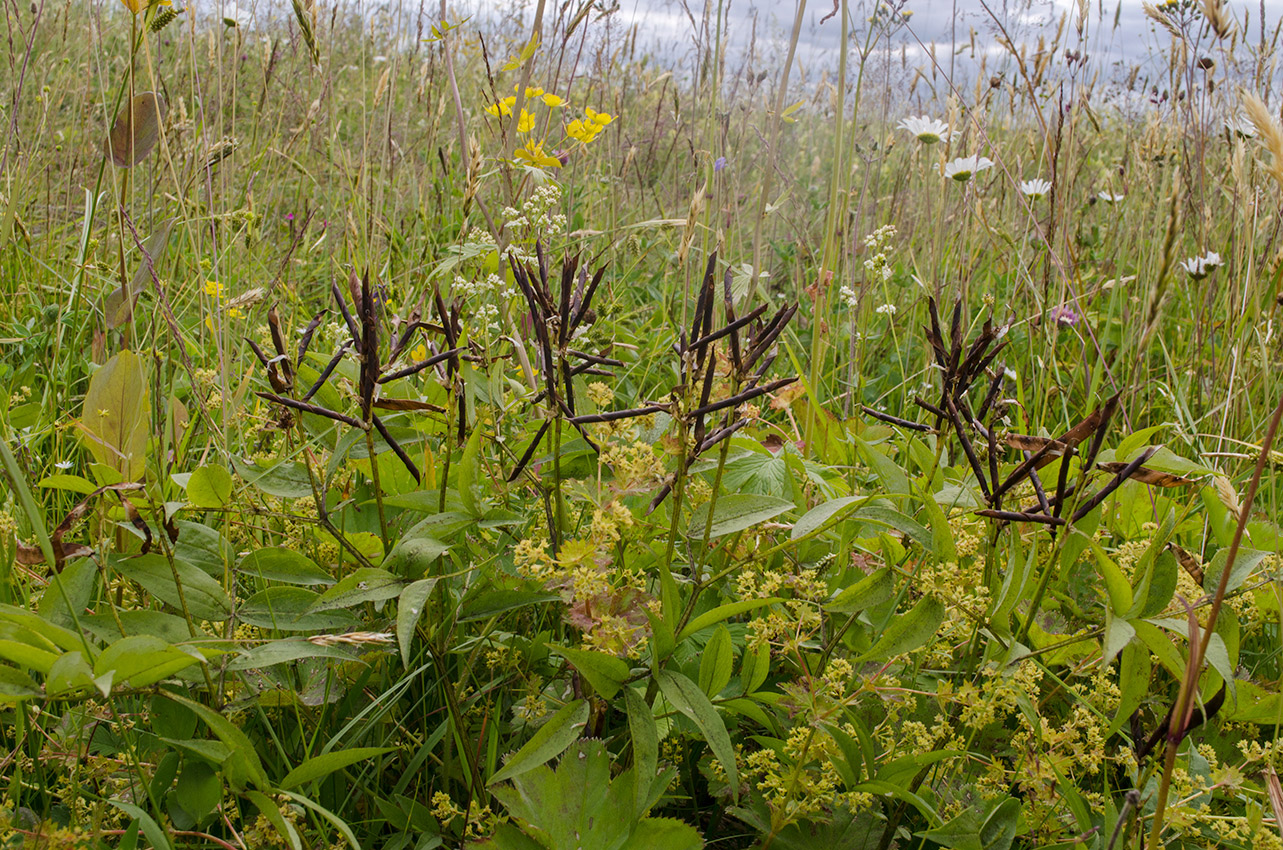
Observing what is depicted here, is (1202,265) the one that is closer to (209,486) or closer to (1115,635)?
(1115,635)

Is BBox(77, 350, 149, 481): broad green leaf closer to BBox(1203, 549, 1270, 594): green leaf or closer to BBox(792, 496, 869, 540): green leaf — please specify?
BBox(792, 496, 869, 540): green leaf

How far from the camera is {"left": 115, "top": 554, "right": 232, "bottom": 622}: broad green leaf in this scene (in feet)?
2.61

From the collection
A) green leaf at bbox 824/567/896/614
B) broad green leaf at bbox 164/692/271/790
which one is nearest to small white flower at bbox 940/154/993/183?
green leaf at bbox 824/567/896/614

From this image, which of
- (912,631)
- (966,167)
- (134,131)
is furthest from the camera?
(966,167)

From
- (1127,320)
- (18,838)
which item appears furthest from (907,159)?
(18,838)

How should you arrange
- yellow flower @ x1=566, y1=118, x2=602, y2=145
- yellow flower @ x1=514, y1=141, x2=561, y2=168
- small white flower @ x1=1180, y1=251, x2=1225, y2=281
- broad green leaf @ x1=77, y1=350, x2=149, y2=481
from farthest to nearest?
1. small white flower @ x1=1180, y1=251, x2=1225, y2=281
2. yellow flower @ x1=566, y1=118, x2=602, y2=145
3. yellow flower @ x1=514, y1=141, x2=561, y2=168
4. broad green leaf @ x1=77, y1=350, x2=149, y2=481

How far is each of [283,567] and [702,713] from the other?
0.44 metres

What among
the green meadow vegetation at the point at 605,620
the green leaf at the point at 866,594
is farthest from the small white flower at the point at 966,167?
the green leaf at the point at 866,594

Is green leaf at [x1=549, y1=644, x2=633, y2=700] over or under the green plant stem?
under

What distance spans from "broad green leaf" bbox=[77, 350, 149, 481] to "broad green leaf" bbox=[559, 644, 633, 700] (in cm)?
49

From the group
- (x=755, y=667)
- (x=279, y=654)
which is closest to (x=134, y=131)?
(x=279, y=654)

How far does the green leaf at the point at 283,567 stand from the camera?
0.85 m

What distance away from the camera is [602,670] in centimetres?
73

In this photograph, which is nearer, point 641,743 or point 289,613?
point 641,743
